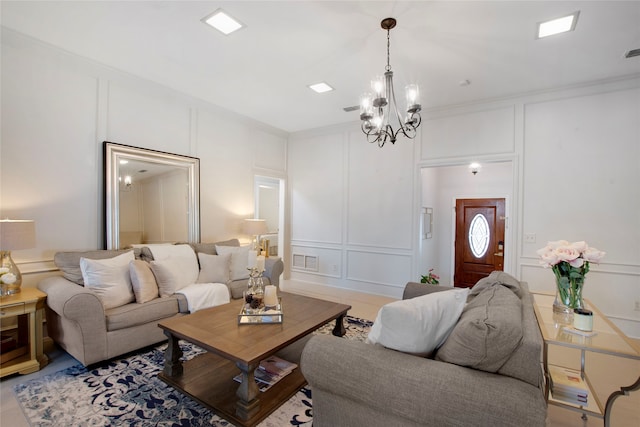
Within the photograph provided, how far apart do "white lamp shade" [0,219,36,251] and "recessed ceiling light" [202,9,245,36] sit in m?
2.29

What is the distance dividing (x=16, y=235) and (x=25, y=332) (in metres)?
0.86

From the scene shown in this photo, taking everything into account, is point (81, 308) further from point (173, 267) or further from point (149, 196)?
point (149, 196)

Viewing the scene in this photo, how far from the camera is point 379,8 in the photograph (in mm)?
2330

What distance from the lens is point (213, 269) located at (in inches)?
141

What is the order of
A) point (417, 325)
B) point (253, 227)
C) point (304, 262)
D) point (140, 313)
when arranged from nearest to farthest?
point (417, 325), point (140, 313), point (253, 227), point (304, 262)

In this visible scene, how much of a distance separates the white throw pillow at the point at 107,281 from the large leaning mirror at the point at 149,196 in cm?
59

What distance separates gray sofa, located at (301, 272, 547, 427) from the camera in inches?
45.2

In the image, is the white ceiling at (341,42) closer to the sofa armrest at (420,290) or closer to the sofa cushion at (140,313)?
the sofa armrest at (420,290)

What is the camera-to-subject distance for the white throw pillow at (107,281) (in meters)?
2.73

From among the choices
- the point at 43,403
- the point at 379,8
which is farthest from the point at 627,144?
the point at 43,403

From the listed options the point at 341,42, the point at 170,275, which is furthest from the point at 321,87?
the point at 170,275

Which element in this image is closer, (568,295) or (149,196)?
(568,295)

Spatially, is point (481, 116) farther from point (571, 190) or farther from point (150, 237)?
point (150, 237)

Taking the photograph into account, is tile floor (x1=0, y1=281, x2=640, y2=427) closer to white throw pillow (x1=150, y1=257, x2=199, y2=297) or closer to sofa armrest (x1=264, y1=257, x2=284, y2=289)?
white throw pillow (x1=150, y1=257, x2=199, y2=297)
